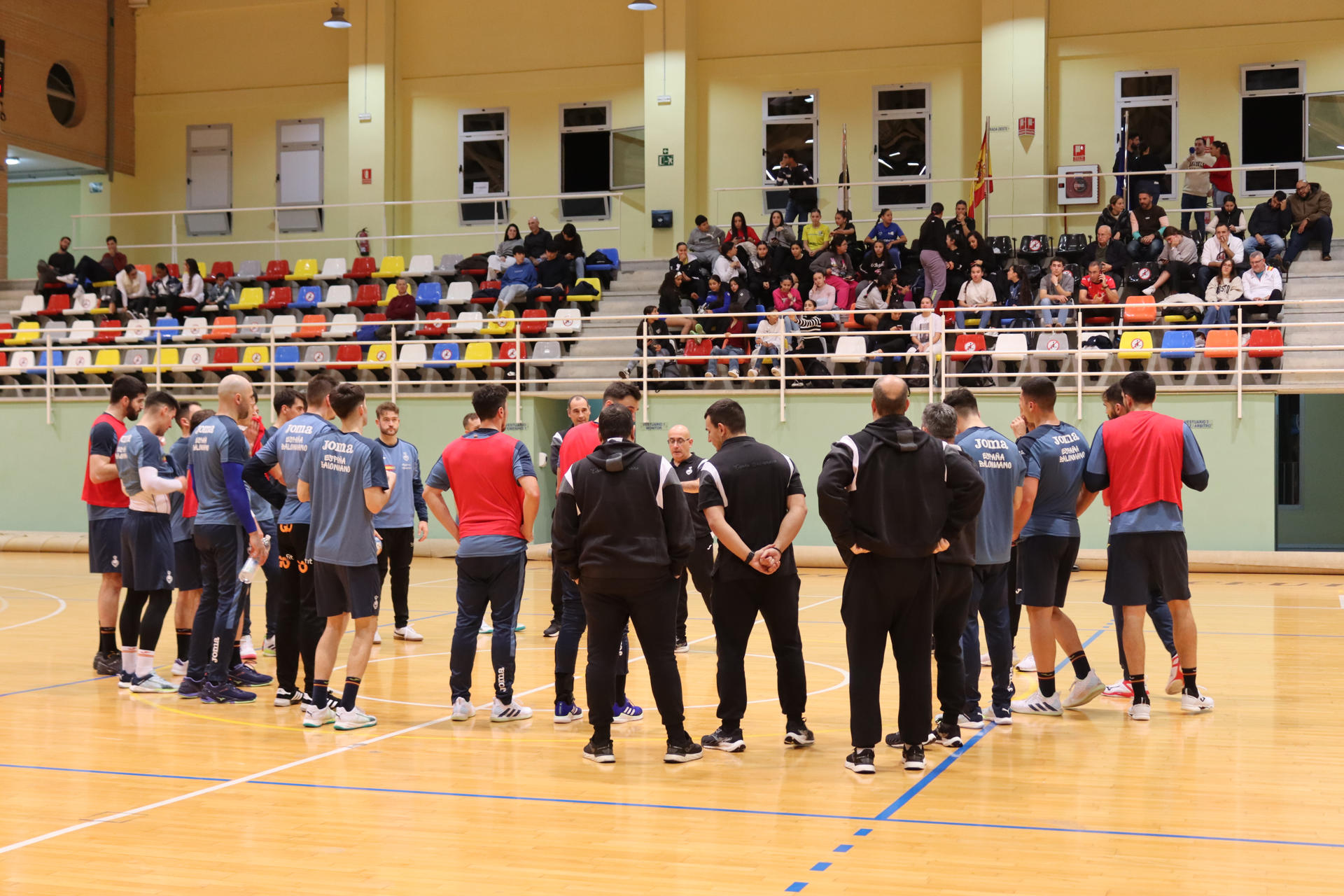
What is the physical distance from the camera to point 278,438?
841 centimetres

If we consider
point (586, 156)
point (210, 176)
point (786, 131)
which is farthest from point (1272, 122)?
point (210, 176)

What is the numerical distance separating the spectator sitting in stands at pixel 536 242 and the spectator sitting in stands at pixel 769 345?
4852mm

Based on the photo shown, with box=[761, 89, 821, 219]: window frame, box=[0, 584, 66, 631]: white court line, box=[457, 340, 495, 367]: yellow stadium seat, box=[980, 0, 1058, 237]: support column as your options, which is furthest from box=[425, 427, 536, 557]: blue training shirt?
box=[761, 89, 821, 219]: window frame

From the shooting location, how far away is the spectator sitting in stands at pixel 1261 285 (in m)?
17.8

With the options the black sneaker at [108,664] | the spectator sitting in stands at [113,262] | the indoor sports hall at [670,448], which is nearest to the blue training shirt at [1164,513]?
the indoor sports hall at [670,448]

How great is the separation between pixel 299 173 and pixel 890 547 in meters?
23.3

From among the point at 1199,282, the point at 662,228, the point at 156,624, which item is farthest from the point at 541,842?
the point at 662,228

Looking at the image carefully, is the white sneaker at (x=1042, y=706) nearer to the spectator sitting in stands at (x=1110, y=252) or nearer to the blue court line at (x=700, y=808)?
the blue court line at (x=700, y=808)

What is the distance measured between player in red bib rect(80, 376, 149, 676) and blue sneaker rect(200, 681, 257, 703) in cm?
118

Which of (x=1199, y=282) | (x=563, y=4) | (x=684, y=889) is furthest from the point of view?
(x=563, y=4)

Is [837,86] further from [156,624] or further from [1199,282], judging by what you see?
[156,624]

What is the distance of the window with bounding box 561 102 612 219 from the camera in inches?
1005

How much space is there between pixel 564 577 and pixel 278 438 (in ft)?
7.41

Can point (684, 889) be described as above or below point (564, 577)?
below
